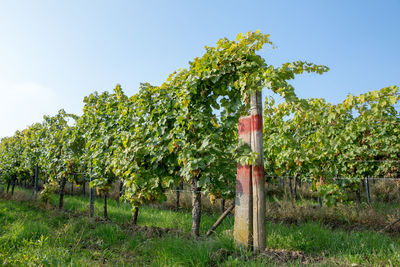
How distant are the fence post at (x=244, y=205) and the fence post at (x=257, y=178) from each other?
8 cm

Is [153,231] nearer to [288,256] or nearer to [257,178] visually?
[257,178]

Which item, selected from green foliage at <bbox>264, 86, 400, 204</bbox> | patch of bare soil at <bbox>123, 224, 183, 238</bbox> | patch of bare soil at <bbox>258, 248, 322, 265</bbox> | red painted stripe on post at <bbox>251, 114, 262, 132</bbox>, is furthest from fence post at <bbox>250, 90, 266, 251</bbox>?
patch of bare soil at <bbox>123, 224, 183, 238</bbox>

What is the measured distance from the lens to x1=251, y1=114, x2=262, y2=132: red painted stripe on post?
11.5 ft

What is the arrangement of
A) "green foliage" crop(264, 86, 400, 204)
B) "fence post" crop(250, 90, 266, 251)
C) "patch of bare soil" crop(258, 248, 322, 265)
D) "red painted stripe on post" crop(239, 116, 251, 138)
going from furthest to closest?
"green foliage" crop(264, 86, 400, 204)
"red painted stripe on post" crop(239, 116, 251, 138)
"fence post" crop(250, 90, 266, 251)
"patch of bare soil" crop(258, 248, 322, 265)

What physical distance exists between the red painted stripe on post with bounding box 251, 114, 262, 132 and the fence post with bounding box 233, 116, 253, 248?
0.11m

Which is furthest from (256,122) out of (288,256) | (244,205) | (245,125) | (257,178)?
(288,256)

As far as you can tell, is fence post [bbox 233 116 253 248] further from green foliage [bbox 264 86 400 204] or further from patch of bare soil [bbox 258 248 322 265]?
green foliage [bbox 264 86 400 204]

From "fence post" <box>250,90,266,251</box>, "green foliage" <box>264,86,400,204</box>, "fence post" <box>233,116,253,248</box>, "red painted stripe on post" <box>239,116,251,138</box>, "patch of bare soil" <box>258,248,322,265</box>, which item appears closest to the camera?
"patch of bare soil" <box>258,248,322,265</box>

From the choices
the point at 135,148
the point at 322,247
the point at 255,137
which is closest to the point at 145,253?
the point at 135,148

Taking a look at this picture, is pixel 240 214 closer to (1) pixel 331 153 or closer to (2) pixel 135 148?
(2) pixel 135 148

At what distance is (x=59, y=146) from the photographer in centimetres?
895

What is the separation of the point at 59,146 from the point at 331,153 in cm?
836

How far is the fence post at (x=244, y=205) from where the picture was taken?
3410 mm

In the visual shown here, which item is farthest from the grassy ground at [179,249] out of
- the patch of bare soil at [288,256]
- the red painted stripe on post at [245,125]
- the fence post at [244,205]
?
the red painted stripe on post at [245,125]
